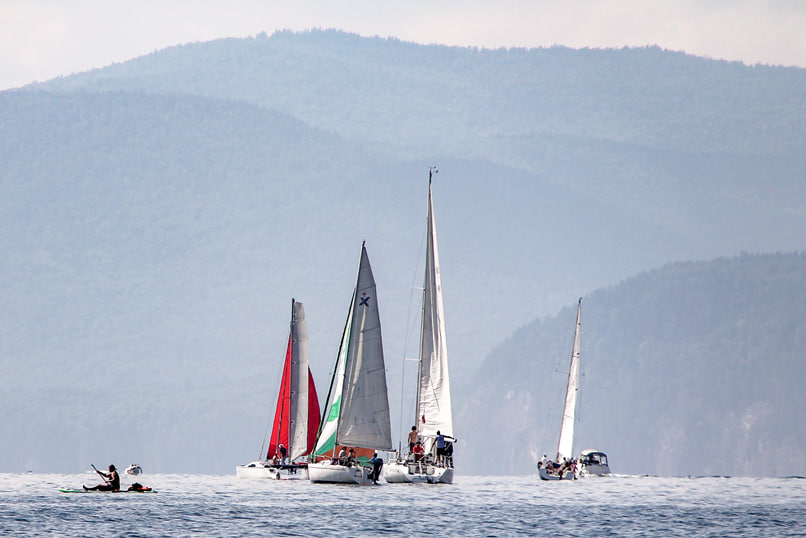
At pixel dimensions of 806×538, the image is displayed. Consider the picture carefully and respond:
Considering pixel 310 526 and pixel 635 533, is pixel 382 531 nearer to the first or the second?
pixel 310 526

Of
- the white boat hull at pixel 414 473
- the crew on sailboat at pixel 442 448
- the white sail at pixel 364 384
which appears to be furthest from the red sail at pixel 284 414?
the white sail at pixel 364 384

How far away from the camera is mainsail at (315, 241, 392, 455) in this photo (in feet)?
292

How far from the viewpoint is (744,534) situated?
2667 inches

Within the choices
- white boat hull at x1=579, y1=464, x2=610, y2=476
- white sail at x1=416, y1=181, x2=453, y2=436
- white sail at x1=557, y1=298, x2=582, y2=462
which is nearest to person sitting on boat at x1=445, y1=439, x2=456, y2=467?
white sail at x1=416, y1=181, x2=453, y2=436

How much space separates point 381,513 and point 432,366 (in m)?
20.6

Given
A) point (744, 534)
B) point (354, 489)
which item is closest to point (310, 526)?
point (744, 534)

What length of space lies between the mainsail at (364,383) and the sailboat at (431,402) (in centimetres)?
321

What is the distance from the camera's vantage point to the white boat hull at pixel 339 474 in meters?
91.9

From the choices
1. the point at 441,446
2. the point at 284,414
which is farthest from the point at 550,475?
the point at 441,446

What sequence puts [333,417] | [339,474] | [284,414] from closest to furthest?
[333,417] → [339,474] → [284,414]

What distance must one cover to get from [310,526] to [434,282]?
29814 mm

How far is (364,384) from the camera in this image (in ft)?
292

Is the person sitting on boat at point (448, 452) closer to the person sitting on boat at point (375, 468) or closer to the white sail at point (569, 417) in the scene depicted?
the person sitting on boat at point (375, 468)

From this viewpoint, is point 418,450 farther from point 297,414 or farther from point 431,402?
point 297,414
